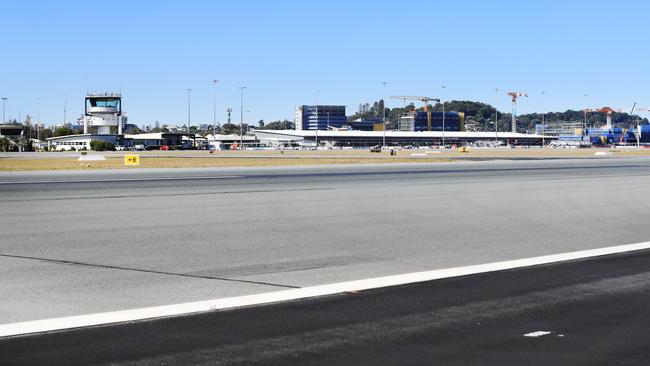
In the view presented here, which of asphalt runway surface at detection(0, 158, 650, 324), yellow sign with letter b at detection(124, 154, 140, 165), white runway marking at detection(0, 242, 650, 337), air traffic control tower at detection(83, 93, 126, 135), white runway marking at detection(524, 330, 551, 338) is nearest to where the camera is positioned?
white runway marking at detection(524, 330, 551, 338)

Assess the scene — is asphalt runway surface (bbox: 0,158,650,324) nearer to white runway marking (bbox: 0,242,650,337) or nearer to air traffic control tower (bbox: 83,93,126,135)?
white runway marking (bbox: 0,242,650,337)

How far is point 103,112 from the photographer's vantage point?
168m

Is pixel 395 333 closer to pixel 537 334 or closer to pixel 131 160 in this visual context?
pixel 537 334

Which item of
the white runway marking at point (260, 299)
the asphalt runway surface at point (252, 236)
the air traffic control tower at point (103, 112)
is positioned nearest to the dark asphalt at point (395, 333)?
the white runway marking at point (260, 299)

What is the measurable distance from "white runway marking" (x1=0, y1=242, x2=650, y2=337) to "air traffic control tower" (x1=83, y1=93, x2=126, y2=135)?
536 ft

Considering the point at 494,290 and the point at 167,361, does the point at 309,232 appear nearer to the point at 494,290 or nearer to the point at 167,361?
the point at 494,290

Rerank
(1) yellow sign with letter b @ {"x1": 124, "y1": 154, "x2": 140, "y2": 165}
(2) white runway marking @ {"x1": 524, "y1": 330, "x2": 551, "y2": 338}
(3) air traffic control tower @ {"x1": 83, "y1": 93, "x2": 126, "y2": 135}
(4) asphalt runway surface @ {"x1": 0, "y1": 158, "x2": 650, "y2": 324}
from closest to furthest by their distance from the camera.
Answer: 1. (2) white runway marking @ {"x1": 524, "y1": 330, "x2": 551, "y2": 338}
2. (4) asphalt runway surface @ {"x1": 0, "y1": 158, "x2": 650, "y2": 324}
3. (1) yellow sign with letter b @ {"x1": 124, "y1": 154, "x2": 140, "y2": 165}
4. (3) air traffic control tower @ {"x1": 83, "y1": 93, "x2": 126, "y2": 135}

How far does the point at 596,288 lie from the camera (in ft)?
33.1

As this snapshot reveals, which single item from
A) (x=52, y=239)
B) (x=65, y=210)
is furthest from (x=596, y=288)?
(x=65, y=210)

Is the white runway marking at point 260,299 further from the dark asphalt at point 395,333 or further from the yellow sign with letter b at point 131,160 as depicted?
the yellow sign with letter b at point 131,160

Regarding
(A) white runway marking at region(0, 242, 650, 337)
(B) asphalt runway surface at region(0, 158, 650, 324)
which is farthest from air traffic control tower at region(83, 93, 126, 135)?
(A) white runway marking at region(0, 242, 650, 337)

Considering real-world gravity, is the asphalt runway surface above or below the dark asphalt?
above

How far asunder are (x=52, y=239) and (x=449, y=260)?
7.09 metres

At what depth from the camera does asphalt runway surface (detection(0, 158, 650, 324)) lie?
33.9 feet
